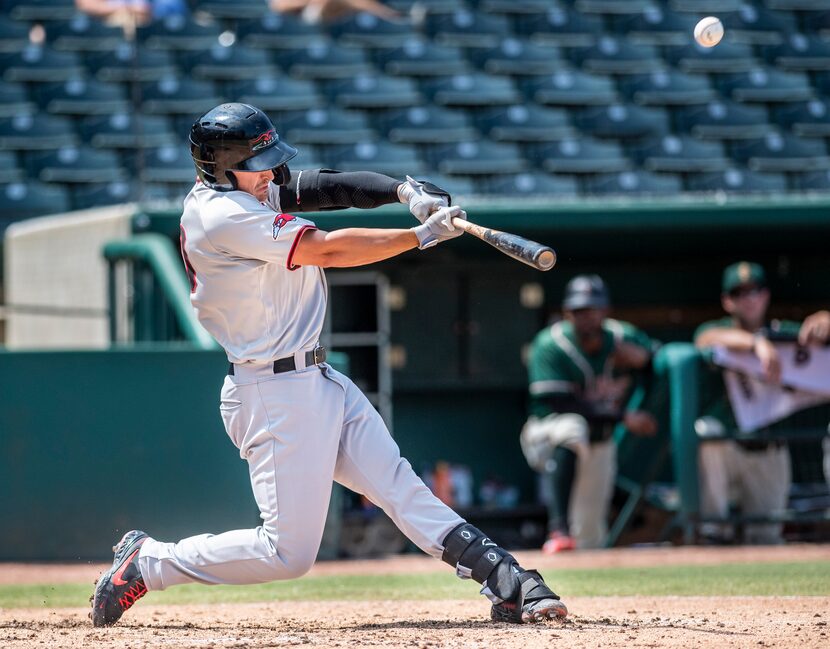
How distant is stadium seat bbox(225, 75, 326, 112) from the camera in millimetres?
10195

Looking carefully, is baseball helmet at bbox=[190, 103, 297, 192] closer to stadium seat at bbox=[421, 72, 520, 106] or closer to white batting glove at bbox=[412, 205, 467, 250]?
white batting glove at bbox=[412, 205, 467, 250]

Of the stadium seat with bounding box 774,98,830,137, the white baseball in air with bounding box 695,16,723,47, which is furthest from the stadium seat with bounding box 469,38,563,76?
the white baseball in air with bounding box 695,16,723,47

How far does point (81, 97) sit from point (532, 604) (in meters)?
8.17

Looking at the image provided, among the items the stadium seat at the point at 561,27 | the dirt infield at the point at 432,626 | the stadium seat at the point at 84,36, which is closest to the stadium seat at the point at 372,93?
the stadium seat at the point at 561,27

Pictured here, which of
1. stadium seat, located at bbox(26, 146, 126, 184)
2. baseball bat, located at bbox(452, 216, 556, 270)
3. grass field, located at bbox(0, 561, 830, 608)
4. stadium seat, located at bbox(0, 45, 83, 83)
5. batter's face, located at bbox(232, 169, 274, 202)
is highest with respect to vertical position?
stadium seat, located at bbox(0, 45, 83, 83)

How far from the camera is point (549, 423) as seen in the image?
6.59 meters

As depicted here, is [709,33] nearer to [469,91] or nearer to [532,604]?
[532,604]

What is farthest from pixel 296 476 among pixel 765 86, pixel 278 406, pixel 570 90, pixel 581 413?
pixel 765 86

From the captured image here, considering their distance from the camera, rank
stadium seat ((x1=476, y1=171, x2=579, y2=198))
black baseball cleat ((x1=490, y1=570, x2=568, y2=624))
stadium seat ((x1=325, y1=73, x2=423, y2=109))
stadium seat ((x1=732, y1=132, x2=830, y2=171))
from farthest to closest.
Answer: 1. stadium seat ((x1=325, y1=73, x2=423, y2=109))
2. stadium seat ((x1=732, y1=132, x2=830, y2=171))
3. stadium seat ((x1=476, y1=171, x2=579, y2=198))
4. black baseball cleat ((x1=490, y1=570, x2=568, y2=624))

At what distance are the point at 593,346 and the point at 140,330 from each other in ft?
8.15

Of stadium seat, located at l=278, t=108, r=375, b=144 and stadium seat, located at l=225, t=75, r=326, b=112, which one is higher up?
stadium seat, located at l=225, t=75, r=326, b=112

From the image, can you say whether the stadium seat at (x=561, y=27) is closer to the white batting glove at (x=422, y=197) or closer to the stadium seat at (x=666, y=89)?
the stadium seat at (x=666, y=89)

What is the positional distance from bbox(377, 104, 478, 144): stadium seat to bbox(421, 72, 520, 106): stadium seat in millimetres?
152

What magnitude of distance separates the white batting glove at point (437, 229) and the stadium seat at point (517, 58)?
8085 mm
